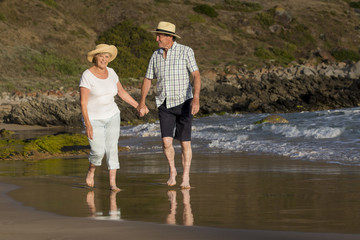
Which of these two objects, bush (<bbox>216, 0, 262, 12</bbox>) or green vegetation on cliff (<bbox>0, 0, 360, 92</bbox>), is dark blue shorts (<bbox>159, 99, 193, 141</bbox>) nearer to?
green vegetation on cliff (<bbox>0, 0, 360, 92</bbox>)

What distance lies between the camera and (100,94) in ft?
22.5

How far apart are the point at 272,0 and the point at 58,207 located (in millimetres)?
69516

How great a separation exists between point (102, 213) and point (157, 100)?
2.30 meters

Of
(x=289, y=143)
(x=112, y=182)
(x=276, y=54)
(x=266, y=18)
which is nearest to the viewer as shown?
(x=112, y=182)

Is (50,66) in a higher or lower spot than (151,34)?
lower

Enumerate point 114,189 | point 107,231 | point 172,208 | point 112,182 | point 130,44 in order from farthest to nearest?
point 130,44, point 112,182, point 114,189, point 172,208, point 107,231

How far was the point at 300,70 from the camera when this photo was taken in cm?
4284

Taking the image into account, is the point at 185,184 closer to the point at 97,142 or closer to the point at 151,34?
the point at 97,142

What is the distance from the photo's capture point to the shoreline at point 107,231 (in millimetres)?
4145

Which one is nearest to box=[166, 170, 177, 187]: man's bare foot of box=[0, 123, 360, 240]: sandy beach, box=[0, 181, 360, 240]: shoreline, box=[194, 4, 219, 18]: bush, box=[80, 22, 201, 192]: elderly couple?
box=[80, 22, 201, 192]: elderly couple

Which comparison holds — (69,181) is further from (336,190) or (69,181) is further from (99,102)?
(336,190)

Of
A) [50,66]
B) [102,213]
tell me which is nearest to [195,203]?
[102,213]

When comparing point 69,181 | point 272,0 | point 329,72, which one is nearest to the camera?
point 69,181

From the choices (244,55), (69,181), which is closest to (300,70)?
(244,55)
